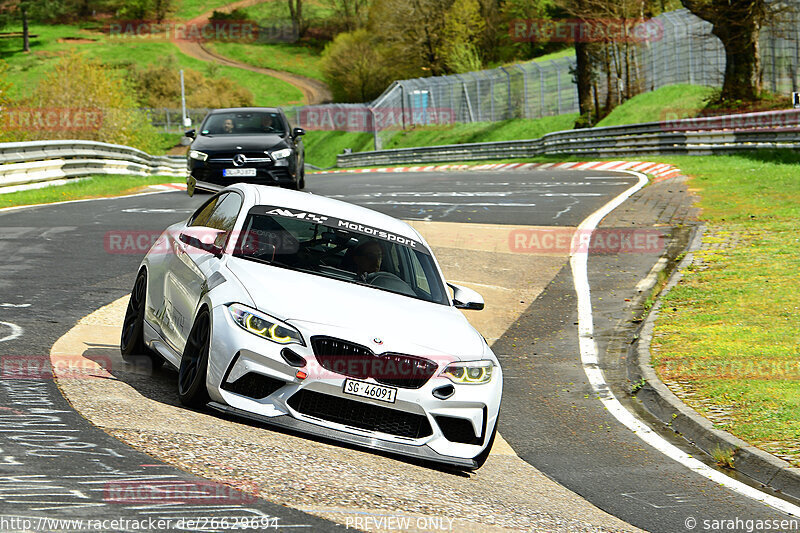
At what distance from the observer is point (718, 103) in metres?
37.5

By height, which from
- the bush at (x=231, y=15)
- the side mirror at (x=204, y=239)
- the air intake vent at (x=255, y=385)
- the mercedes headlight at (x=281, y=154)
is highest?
the bush at (x=231, y=15)

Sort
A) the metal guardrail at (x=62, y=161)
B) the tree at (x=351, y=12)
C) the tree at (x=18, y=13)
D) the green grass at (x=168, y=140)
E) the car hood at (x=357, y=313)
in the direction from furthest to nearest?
the tree at (x=351, y=12), the tree at (x=18, y=13), the green grass at (x=168, y=140), the metal guardrail at (x=62, y=161), the car hood at (x=357, y=313)

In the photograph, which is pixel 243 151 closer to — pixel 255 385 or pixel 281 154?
pixel 281 154

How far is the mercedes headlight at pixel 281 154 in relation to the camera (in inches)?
743

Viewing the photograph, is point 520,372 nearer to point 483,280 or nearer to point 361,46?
point 483,280

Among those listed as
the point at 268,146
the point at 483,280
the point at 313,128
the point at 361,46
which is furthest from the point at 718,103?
the point at 361,46

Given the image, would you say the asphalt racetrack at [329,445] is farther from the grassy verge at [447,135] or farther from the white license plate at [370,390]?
the grassy verge at [447,135]

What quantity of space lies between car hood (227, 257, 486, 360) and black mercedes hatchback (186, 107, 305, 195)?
38.2 ft

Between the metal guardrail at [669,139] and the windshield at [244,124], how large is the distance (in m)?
15.1

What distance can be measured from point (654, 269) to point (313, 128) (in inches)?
3116

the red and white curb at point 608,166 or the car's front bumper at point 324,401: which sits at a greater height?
the car's front bumper at point 324,401

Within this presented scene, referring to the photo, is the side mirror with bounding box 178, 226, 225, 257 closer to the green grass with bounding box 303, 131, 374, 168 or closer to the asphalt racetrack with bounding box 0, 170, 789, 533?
the asphalt racetrack with bounding box 0, 170, 789, 533

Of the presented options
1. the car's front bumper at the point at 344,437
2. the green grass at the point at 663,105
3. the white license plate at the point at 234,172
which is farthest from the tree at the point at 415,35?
the car's front bumper at the point at 344,437

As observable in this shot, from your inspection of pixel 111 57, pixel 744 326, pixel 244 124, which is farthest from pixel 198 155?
pixel 111 57
